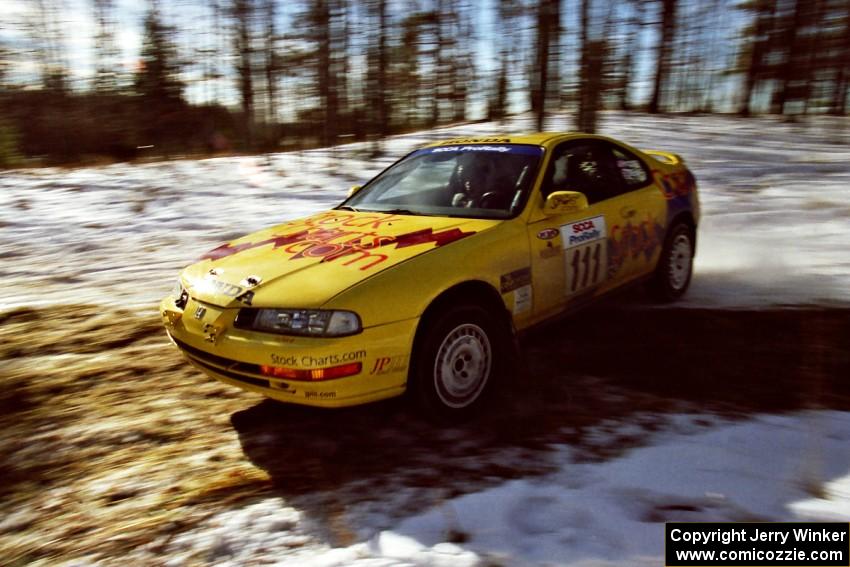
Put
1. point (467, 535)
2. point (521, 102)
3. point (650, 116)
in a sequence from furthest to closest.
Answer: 1. point (650, 116)
2. point (521, 102)
3. point (467, 535)

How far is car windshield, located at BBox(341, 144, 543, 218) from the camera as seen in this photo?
436cm

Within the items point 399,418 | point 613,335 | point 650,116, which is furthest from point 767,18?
point 399,418

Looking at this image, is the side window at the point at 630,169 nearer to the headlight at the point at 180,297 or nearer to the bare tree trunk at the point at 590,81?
the headlight at the point at 180,297

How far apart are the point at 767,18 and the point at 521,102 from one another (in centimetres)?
896

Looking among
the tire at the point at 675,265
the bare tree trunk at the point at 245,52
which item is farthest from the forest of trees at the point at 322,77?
the tire at the point at 675,265

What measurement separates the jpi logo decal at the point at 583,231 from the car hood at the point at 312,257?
620 mm

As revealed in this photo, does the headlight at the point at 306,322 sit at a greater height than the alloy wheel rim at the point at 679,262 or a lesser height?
greater

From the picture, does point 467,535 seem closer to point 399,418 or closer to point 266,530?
point 266,530

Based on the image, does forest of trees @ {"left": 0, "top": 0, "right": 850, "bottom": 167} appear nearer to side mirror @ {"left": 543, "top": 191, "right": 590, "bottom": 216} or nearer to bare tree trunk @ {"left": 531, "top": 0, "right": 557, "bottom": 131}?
bare tree trunk @ {"left": 531, "top": 0, "right": 557, "bottom": 131}

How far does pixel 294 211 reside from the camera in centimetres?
1022

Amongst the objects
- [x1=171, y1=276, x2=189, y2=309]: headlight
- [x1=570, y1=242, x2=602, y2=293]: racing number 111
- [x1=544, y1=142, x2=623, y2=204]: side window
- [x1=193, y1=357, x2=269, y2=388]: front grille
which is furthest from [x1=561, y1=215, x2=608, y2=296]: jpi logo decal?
[x1=171, y1=276, x2=189, y2=309]: headlight

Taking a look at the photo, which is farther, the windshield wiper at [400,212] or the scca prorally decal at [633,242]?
the scca prorally decal at [633,242]

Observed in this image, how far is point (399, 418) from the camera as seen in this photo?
3.89 metres

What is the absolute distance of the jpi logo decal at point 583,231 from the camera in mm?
4418
